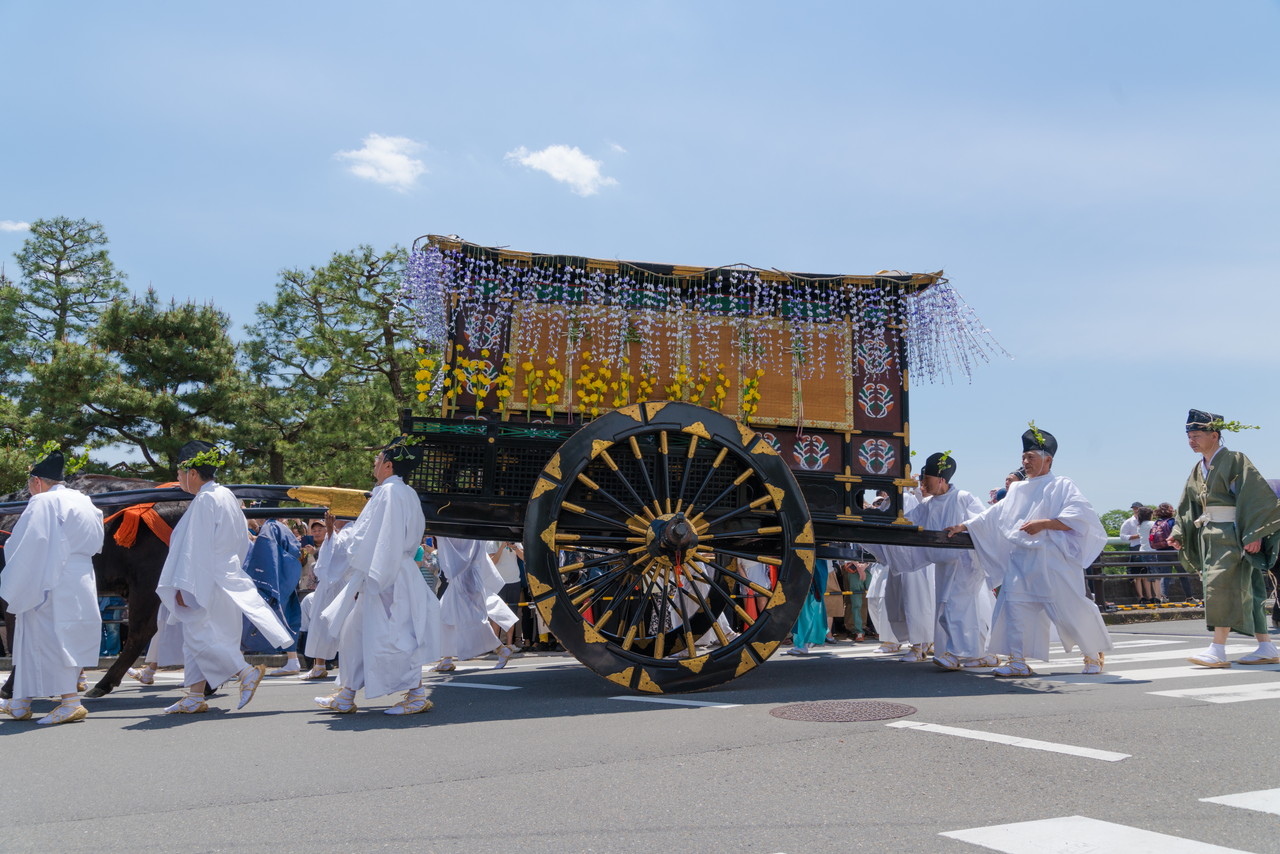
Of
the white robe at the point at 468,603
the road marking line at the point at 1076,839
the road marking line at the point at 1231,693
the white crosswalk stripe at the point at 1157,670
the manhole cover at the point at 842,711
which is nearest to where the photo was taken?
the road marking line at the point at 1076,839

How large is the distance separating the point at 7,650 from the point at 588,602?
6665mm

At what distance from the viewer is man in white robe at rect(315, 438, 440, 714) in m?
5.82

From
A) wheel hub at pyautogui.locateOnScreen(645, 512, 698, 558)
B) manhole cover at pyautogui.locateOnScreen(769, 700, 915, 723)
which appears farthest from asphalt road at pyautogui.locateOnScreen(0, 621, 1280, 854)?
wheel hub at pyautogui.locateOnScreen(645, 512, 698, 558)

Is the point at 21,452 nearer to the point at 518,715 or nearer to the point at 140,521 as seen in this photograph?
the point at 140,521

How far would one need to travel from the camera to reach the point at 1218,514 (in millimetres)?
7602

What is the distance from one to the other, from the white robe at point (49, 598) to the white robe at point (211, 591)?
53 centimetres

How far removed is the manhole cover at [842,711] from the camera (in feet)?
16.9

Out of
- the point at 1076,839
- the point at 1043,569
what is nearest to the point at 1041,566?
the point at 1043,569

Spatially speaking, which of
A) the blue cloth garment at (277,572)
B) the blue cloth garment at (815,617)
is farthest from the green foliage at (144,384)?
the blue cloth garment at (815,617)

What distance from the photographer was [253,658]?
32.5 feet

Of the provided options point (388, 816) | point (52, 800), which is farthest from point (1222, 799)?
point (52, 800)

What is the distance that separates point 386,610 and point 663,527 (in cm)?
189

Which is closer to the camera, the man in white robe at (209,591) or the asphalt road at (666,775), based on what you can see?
the asphalt road at (666,775)

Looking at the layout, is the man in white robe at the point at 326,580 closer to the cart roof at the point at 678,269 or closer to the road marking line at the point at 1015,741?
the cart roof at the point at 678,269
